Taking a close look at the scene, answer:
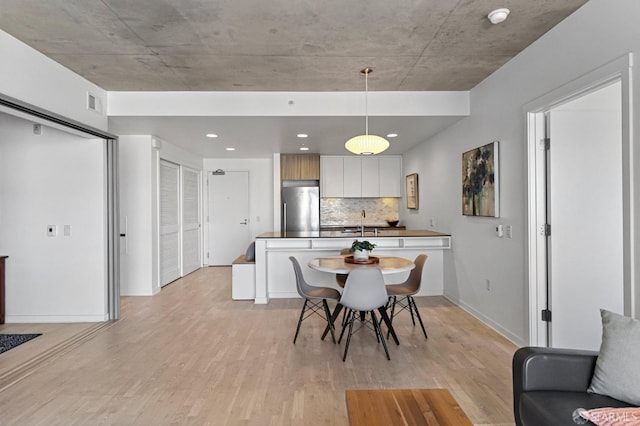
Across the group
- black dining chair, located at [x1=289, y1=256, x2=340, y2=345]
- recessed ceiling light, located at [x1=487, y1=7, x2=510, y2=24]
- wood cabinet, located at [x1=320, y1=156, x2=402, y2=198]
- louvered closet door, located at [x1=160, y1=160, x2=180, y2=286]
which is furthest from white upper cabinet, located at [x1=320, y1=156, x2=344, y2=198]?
recessed ceiling light, located at [x1=487, y1=7, x2=510, y2=24]

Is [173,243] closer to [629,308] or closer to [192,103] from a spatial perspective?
[192,103]

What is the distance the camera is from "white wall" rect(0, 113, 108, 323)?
386 cm

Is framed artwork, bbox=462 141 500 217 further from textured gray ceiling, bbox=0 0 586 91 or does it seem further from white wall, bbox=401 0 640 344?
textured gray ceiling, bbox=0 0 586 91

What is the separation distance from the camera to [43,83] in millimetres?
3061

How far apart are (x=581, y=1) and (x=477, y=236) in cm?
229

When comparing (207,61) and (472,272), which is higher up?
(207,61)

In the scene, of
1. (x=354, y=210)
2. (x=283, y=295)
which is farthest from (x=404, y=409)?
(x=354, y=210)

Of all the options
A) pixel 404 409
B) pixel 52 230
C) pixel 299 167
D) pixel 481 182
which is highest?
pixel 299 167

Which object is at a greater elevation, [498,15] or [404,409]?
[498,15]

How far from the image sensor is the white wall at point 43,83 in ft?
8.88

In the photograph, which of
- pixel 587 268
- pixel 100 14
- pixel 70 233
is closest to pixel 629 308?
pixel 587 268

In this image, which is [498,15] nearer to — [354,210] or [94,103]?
[94,103]

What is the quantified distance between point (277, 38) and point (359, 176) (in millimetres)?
4381

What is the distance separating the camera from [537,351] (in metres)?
1.61
